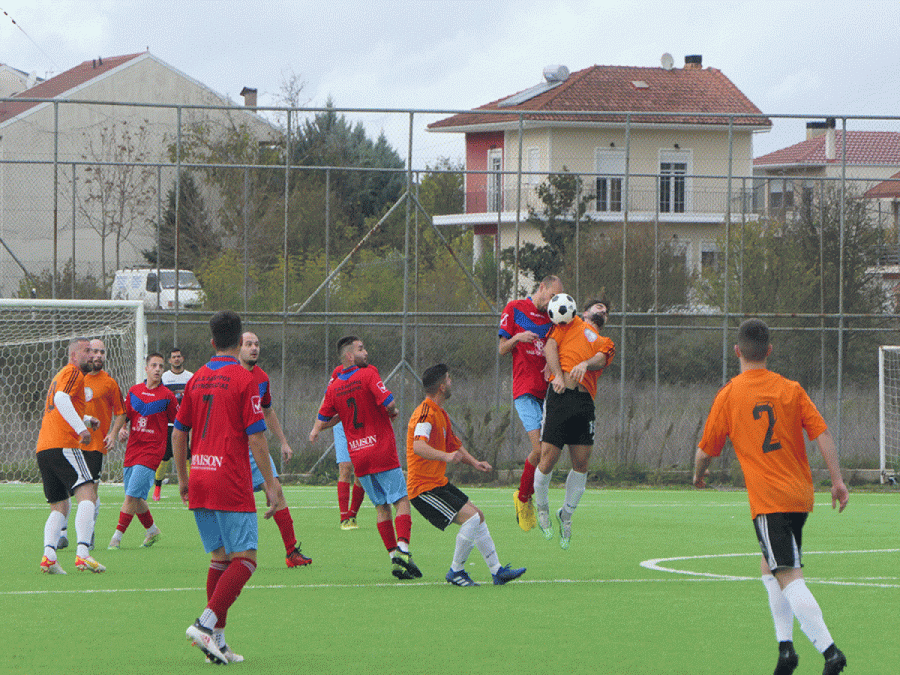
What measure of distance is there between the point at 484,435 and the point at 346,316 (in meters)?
3.08

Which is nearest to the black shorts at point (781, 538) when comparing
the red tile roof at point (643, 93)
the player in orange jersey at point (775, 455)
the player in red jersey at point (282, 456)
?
the player in orange jersey at point (775, 455)

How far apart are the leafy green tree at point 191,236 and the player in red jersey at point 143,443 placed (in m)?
9.06

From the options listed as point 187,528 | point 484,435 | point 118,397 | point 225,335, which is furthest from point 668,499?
point 225,335

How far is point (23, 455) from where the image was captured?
1917 centimetres

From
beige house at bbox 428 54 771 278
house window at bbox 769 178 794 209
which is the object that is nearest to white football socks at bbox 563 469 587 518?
beige house at bbox 428 54 771 278

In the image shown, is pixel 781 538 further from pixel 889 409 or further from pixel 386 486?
pixel 889 409

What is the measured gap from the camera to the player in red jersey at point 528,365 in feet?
36.3

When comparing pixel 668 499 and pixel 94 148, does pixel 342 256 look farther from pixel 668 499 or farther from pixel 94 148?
pixel 668 499

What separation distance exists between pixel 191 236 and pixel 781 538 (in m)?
15.9

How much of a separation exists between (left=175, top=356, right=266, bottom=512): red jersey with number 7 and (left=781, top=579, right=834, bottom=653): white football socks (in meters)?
2.87

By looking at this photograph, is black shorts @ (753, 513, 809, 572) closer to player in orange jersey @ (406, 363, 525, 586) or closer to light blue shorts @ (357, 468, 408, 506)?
player in orange jersey @ (406, 363, 525, 586)

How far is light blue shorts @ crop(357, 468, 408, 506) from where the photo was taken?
956cm

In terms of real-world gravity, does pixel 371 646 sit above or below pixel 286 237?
below

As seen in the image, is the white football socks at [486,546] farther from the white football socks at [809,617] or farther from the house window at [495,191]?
the house window at [495,191]
